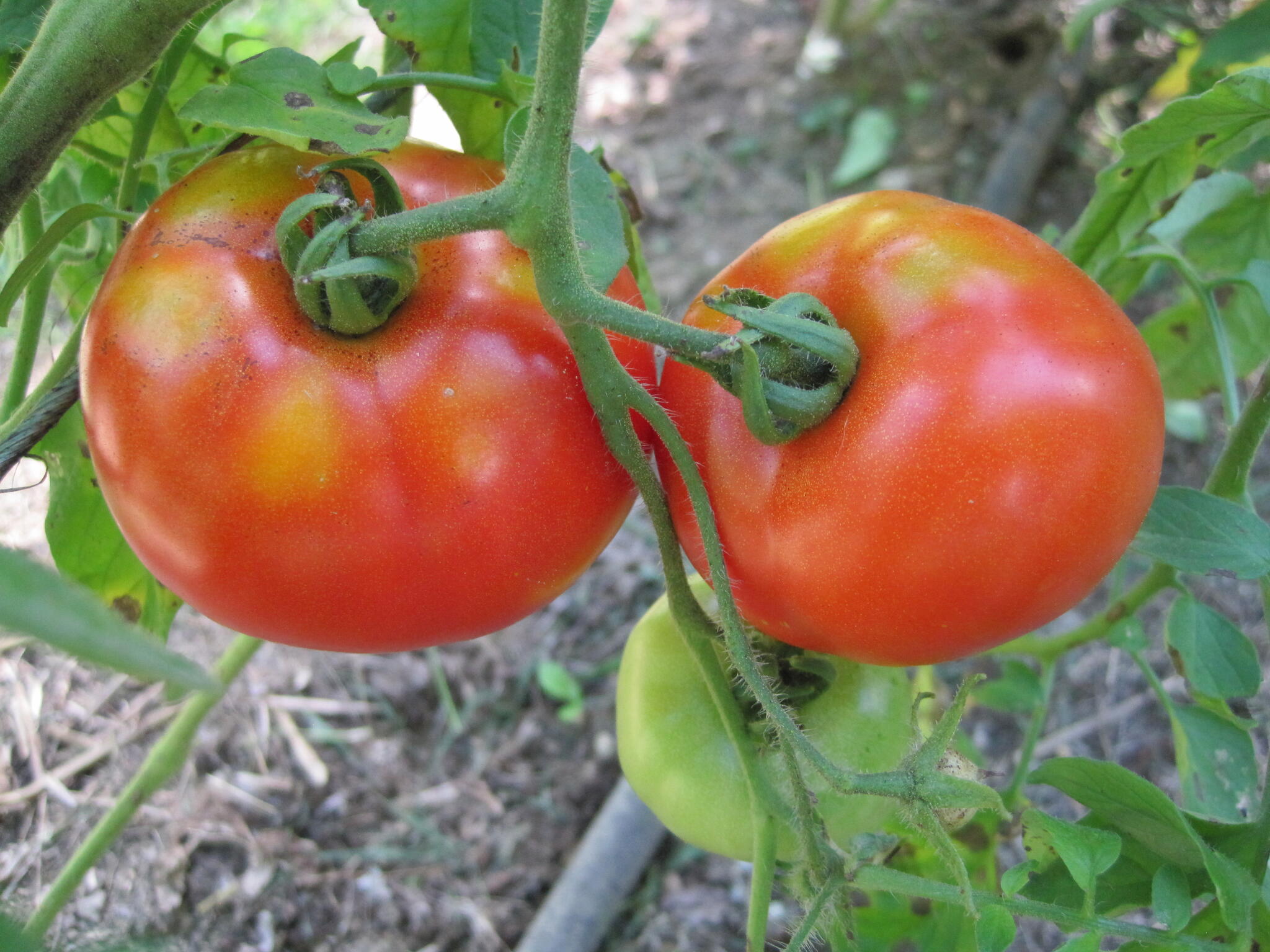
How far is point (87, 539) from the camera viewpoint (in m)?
0.73

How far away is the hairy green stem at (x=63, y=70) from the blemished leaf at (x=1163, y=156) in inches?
22.9

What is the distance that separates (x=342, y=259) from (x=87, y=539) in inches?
14.2

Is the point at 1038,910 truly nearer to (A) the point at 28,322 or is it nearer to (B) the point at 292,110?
(B) the point at 292,110

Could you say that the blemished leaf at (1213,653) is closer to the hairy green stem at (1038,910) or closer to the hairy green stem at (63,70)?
the hairy green stem at (1038,910)

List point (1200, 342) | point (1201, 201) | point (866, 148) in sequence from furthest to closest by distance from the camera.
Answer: point (866, 148)
point (1200, 342)
point (1201, 201)

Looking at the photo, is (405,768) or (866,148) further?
(866,148)

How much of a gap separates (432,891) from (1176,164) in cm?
108

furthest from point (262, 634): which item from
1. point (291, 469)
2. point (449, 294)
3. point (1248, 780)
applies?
point (1248, 780)

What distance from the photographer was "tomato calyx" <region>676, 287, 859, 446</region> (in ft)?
1.66

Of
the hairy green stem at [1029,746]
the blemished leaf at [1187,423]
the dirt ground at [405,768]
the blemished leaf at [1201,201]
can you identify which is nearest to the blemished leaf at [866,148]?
the dirt ground at [405,768]

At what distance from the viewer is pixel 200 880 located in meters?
1.15

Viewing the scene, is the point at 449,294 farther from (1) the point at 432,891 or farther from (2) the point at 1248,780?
(1) the point at 432,891

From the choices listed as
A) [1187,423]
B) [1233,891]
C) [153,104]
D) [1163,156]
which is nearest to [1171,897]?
[1233,891]

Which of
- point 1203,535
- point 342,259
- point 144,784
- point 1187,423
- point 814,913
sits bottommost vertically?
point 1187,423
